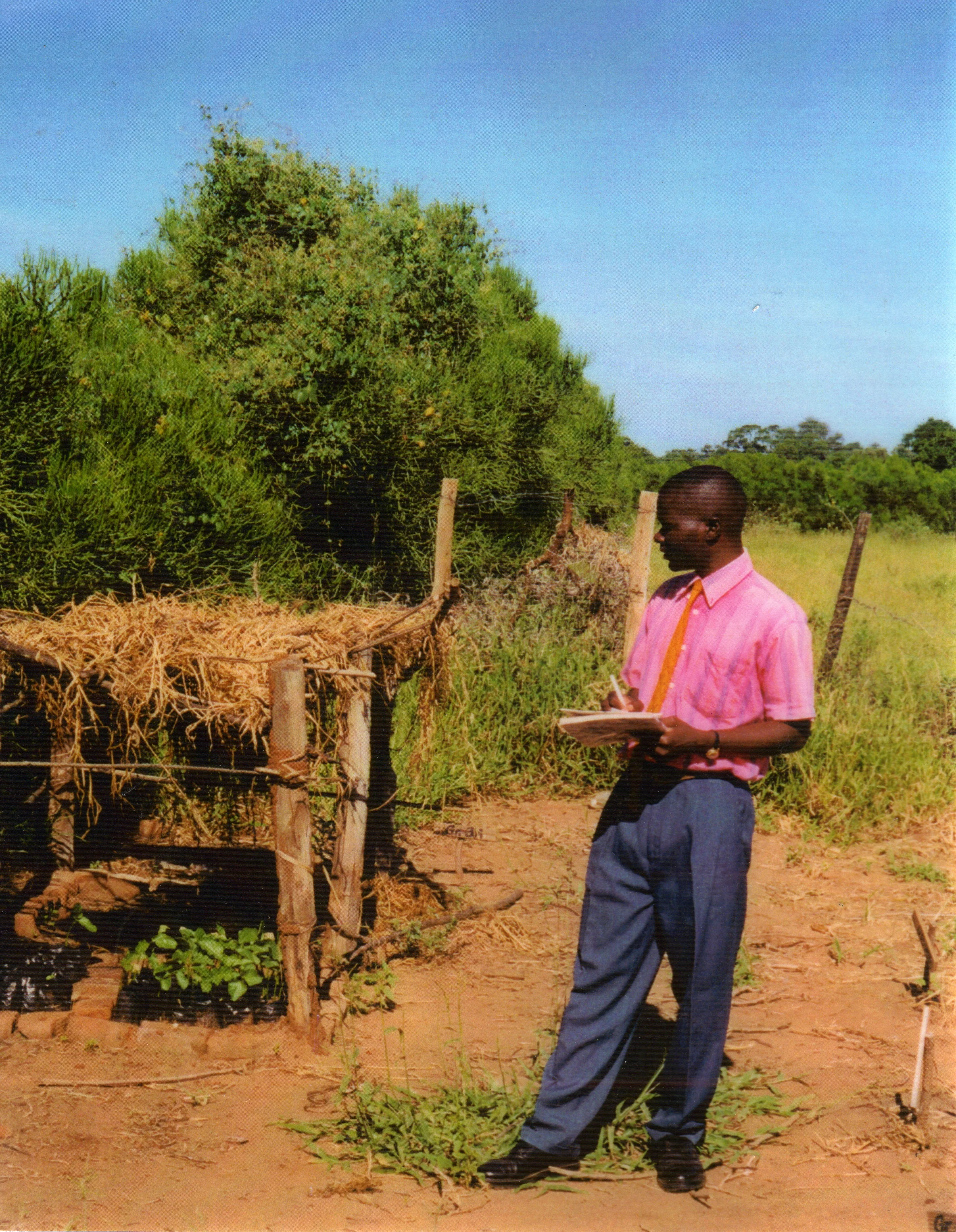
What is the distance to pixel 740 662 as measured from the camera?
9.37 ft

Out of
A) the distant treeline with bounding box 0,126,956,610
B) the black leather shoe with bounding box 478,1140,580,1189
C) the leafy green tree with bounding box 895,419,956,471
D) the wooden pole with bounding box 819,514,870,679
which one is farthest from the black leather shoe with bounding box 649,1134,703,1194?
the leafy green tree with bounding box 895,419,956,471

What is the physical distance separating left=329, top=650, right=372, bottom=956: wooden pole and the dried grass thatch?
221 millimetres

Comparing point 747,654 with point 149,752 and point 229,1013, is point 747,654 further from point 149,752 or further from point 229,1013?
point 149,752

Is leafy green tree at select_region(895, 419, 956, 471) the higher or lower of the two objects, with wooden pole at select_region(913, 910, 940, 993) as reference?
higher

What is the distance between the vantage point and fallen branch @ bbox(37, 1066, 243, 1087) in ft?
12.8

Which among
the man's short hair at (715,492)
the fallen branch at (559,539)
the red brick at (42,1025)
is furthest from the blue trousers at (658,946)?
the fallen branch at (559,539)

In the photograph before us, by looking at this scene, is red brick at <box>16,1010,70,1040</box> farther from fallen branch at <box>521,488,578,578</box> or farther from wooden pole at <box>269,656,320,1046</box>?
fallen branch at <box>521,488,578,578</box>

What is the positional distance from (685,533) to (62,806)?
411 centimetres

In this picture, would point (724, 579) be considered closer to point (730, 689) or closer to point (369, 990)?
point (730, 689)

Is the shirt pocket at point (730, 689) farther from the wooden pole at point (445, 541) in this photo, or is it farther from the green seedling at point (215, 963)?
the green seedling at point (215, 963)

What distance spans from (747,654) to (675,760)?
1.13 ft

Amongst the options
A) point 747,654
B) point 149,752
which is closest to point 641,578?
point 149,752

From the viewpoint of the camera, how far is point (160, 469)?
7727mm

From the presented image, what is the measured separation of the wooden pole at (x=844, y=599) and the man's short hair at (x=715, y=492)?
17.6ft
